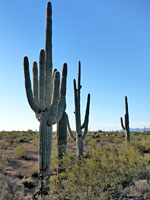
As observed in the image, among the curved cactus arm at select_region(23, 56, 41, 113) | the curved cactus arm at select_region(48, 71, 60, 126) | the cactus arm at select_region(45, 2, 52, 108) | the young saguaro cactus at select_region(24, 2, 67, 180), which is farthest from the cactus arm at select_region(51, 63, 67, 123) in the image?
the curved cactus arm at select_region(23, 56, 41, 113)

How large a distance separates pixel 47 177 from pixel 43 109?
2976 millimetres

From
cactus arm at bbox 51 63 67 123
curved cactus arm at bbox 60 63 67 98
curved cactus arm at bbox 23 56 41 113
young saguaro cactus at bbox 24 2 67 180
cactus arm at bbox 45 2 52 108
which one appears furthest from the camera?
curved cactus arm at bbox 60 63 67 98

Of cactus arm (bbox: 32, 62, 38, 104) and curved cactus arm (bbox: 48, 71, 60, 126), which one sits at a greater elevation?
cactus arm (bbox: 32, 62, 38, 104)

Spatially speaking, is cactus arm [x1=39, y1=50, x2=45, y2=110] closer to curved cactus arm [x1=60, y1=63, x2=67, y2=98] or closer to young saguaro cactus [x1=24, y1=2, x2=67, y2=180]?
young saguaro cactus [x1=24, y1=2, x2=67, y2=180]

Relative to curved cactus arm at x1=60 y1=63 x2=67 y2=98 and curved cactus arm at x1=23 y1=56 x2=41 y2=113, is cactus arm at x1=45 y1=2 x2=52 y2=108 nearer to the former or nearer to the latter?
curved cactus arm at x1=23 y1=56 x2=41 y2=113

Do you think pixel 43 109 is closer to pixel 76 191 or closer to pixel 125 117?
pixel 76 191

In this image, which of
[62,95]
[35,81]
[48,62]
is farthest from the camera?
[35,81]

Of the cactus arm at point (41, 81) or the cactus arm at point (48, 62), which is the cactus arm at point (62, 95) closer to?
the cactus arm at point (48, 62)

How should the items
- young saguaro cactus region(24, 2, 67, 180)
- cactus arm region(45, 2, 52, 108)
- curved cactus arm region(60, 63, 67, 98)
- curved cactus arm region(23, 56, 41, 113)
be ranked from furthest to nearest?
curved cactus arm region(60, 63, 67, 98)
cactus arm region(45, 2, 52, 108)
curved cactus arm region(23, 56, 41, 113)
young saguaro cactus region(24, 2, 67, 180)

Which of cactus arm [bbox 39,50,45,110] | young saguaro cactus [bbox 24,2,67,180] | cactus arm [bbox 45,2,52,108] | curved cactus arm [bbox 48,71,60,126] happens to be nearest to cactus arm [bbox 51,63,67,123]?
young saguaro cactus [bbox 24,2,67,180]

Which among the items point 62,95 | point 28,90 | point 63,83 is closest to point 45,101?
point 28,90

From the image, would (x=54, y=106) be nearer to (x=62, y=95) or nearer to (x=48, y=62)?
(x=62, y=95)

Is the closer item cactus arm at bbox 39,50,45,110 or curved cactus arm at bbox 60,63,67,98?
cactus arm at bbox 39,50,45,110

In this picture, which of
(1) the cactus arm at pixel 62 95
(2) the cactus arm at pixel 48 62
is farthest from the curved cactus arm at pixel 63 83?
(2) the cactus arm at pixel 48 62
